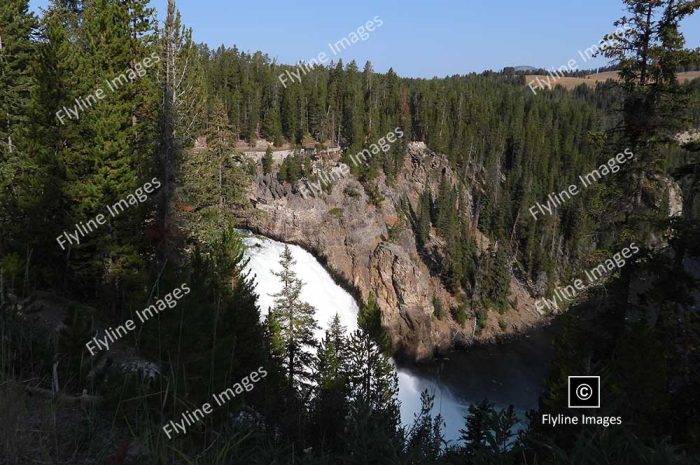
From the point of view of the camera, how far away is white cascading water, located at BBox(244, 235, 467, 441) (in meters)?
34.3

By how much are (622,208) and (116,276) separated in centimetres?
1776

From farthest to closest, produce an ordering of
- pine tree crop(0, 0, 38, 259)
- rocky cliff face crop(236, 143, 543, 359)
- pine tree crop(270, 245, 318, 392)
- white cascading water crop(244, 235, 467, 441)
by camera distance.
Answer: rocky cliff face crop(236, 143, 543, 359), white cascading water crop(244, 235, 467, 441), pine tree crop(270, 245, 318, 392), pine tree crop(0, 0, 38, 259)

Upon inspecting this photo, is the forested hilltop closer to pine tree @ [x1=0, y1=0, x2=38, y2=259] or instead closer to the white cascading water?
pine tree @ [x1=0, y1=0, x2=38, y2=259]

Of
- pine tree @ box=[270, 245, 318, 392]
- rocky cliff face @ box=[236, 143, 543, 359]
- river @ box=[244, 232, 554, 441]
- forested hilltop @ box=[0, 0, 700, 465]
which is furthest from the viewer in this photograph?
rocky cliff face @ box=[236, 143, 543, 359]

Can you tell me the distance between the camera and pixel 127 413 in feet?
9.79

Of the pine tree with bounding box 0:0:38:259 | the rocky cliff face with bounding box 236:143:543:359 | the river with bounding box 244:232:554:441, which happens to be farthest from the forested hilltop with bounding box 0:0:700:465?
the rocky cliff face with bounding box 236:143:543:359

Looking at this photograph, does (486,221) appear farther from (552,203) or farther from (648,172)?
(648,172)

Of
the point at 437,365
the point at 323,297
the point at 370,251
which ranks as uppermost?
the point at 370,251

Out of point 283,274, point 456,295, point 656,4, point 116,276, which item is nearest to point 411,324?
point 456,295

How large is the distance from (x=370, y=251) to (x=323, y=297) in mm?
15673

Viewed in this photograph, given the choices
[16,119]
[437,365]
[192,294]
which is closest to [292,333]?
[16,119]

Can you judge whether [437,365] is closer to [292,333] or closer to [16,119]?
[292,333]

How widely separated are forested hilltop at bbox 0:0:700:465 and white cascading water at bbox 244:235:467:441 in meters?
6.48

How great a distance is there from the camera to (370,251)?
2157 inches
